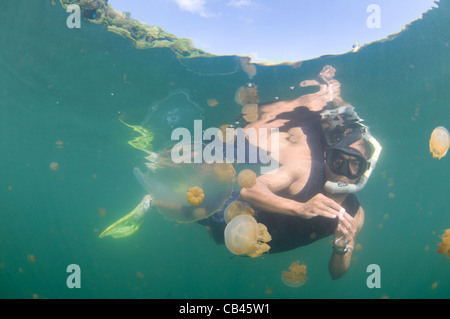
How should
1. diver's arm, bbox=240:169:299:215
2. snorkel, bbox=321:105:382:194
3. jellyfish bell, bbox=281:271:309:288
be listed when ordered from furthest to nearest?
jellyfish bell, bbox=281:271:309:288
snorkel, bbox=321:105:382:194
diver's arm, bbox=240:169:299:215

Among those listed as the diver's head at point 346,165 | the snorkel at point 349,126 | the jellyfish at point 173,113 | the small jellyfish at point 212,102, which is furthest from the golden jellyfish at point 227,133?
the diver's head at point 346,165

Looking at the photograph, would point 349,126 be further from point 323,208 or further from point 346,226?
point 323,208

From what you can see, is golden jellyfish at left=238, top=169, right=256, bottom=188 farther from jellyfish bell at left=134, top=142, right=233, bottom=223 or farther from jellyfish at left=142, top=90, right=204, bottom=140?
jellyfish at left=142, top=90, right=204, bottom=140

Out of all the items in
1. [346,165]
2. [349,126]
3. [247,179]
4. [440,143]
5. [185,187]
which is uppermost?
[349,126]

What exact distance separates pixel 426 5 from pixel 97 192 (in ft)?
142

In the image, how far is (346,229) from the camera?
11.3 feet

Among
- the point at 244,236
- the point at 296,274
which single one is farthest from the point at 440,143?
the point at 244,236

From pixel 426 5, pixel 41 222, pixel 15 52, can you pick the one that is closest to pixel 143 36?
pixel 15 52

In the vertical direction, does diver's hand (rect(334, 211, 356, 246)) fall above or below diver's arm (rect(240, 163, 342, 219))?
below

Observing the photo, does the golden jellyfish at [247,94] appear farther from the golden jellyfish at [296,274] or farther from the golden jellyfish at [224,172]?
the golden jellyfish at [296,274]

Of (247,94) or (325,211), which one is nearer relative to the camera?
(325,211)

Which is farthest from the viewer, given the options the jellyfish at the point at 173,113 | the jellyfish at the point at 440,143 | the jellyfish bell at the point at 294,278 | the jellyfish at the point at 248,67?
the jellyfish at the point at 173,113

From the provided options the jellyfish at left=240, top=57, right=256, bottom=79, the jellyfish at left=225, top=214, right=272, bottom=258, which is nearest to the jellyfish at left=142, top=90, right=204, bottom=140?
the jellyfish at left=240, top=57, right=256, bottom=79
